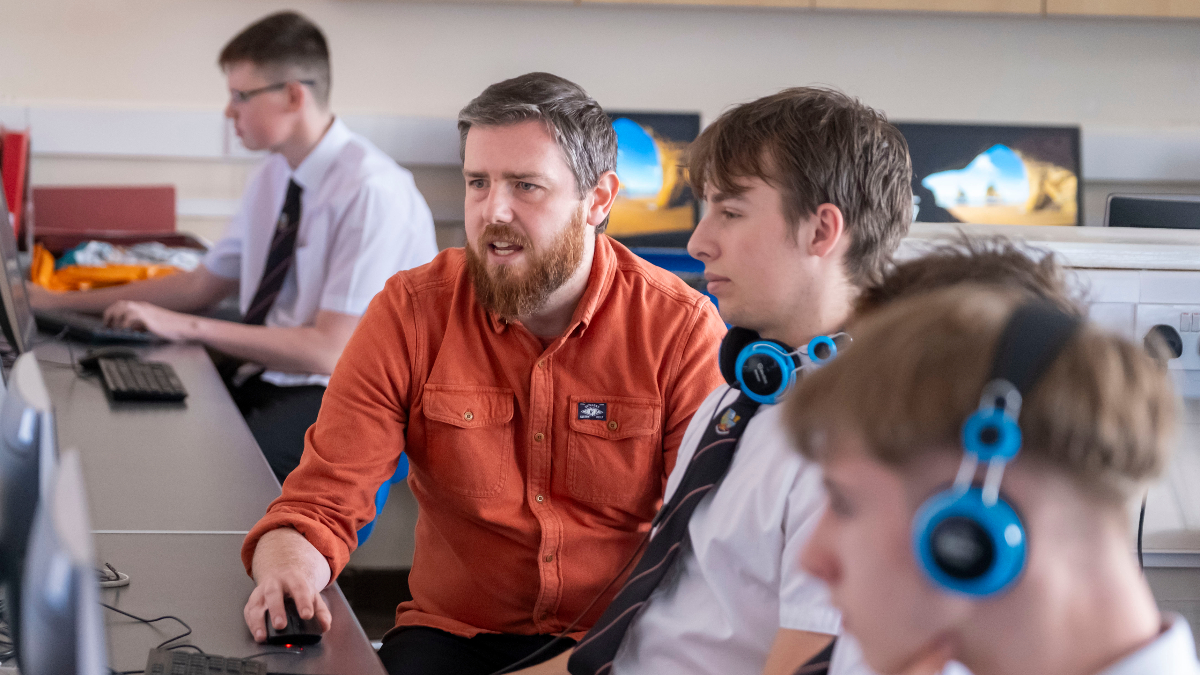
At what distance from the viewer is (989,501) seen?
45 cm

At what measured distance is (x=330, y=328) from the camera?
88.7 inches

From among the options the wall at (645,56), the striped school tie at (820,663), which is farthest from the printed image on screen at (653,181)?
the striped school tie at (820,663)

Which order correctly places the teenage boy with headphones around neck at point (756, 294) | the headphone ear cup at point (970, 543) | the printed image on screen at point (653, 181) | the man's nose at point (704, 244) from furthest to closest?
the printed image on screen at point (653, 181)
the man's nose at point (704, 244)
the teenage boy with headphones around neck at point (756, 294)
the headphone ear cup at point (970, 543)

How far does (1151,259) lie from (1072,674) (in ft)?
3.32

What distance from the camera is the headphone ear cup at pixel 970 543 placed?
1.46 feet

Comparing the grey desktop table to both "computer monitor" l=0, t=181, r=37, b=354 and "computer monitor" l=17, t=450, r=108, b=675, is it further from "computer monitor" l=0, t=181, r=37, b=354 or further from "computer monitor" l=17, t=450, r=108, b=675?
"computer monitor" l=17, t=450, r=108, b=675

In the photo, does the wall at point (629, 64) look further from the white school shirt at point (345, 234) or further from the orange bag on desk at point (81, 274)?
the white school shirt at point (345, 234)

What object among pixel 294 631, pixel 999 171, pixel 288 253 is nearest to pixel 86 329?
pixel 288 253

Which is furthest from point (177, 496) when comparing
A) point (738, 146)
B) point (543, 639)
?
point (738, 146)

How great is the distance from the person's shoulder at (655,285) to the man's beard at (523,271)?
70 millimetres

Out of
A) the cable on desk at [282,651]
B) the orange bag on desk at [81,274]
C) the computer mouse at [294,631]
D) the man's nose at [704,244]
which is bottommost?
the cable on desk at [282,651]

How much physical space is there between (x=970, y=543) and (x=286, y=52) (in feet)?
7.86

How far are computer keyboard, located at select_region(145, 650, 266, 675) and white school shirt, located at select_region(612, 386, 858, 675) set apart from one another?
353 millimetres

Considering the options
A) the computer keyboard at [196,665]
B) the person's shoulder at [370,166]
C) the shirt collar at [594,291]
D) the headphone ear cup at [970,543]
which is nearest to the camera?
the headphone ear cup at [970,543]
